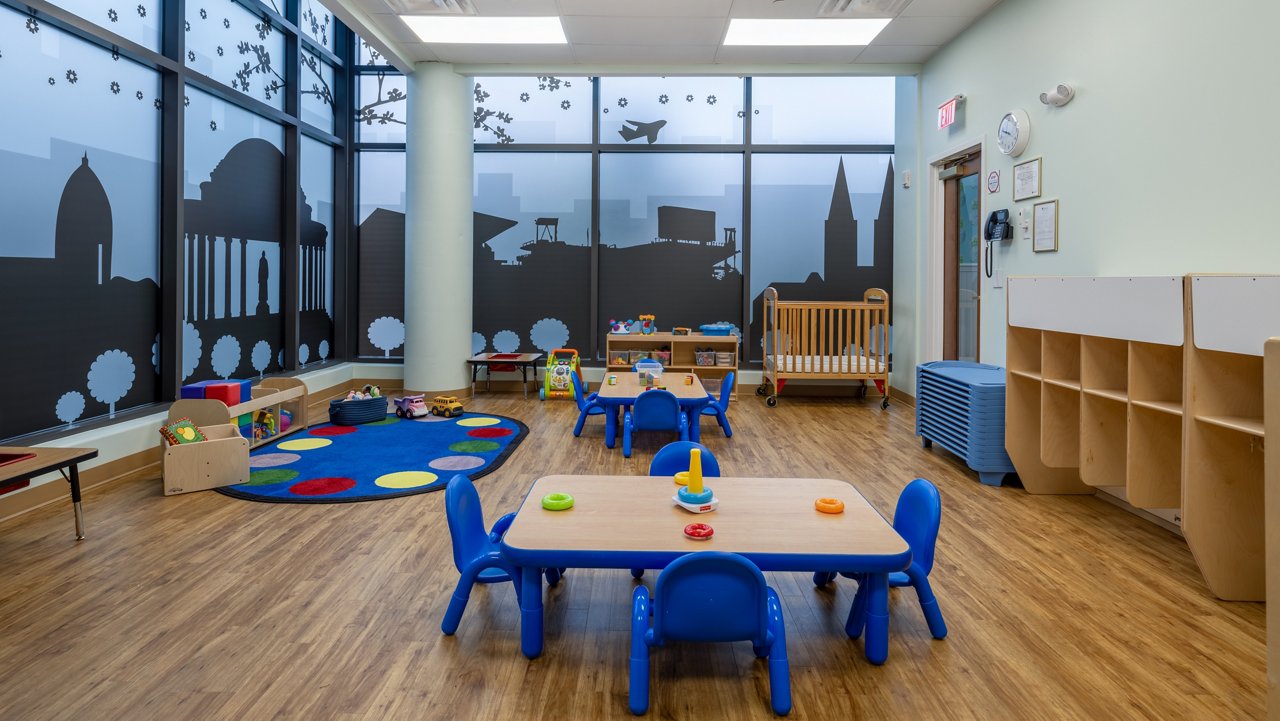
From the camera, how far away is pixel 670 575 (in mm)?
2037

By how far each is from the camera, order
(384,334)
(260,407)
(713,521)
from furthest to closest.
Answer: (384,334)
(260,407)
(713,521)

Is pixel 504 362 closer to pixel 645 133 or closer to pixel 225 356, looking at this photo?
pixel 225 356

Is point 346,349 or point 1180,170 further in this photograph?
point 346,349

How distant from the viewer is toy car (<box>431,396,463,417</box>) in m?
6.68

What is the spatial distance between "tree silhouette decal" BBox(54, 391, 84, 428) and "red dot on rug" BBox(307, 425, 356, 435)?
5.39ft

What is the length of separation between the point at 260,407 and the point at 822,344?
198 inches

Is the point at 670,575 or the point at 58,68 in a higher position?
the point at 58,68

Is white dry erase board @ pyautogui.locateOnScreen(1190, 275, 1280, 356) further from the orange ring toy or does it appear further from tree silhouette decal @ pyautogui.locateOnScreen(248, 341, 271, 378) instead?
tree silhouette decal @ pyautogui.locateOnScreen(248, 341, 271, 378)

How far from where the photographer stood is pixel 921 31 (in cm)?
623

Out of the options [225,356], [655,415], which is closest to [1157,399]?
[655,415]

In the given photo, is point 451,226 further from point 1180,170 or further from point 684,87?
point 1180,170

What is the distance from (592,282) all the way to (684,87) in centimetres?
238

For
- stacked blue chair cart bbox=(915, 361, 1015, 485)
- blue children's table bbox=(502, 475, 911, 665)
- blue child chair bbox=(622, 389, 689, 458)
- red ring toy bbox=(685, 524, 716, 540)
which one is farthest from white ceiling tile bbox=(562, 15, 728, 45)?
red ring toy bbox=(685, 524, 716, 540)

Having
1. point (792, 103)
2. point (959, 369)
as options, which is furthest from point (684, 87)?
point (959, 369)
